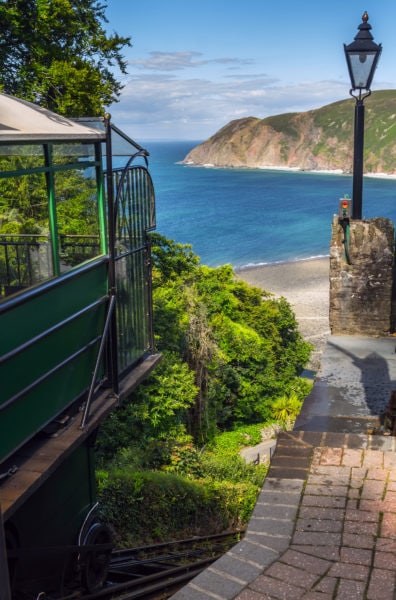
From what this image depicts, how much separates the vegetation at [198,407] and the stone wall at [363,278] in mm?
5006

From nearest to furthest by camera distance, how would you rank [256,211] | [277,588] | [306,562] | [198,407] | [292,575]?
1. [277,588]
2. [292,575]
3. [306,562]
4. [198,407]
5. [256,211]

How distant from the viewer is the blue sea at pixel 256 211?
8162 centimetres

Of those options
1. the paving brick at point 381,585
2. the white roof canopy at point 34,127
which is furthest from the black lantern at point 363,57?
the paving brick at point 381,585

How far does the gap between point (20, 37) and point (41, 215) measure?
15.6 m

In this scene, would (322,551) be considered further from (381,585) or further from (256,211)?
(256,211)

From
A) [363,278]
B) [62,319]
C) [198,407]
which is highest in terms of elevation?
[62,319]

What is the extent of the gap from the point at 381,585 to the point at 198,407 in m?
18.5

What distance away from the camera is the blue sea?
81625 millimetres

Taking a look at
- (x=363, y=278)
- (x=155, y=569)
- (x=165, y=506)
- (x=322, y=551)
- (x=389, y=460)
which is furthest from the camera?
(x=165, y=506)

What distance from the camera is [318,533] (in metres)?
4.80

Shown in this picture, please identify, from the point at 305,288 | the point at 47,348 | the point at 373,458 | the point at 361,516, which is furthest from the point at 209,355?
the point at 305,288

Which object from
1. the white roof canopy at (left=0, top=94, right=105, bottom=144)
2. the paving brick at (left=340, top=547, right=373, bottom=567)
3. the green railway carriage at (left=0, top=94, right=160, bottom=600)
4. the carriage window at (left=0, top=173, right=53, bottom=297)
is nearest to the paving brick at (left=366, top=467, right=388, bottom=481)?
the paving brick at (left=340, top=547, right=373, bottom=567)

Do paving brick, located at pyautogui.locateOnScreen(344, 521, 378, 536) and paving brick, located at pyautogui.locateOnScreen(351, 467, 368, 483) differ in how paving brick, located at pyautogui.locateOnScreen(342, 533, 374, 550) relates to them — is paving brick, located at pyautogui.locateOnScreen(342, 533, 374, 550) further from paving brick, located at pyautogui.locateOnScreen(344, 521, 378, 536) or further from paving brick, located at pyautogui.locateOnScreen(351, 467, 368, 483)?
paving brick, located at pyautogui.locateOnScreen(351, 467, 368, 483)

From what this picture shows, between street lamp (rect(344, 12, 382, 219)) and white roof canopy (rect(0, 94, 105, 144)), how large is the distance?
5.05 metres
